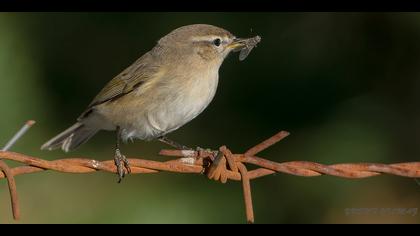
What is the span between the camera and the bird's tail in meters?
4.49

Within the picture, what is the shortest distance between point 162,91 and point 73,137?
2.89ft

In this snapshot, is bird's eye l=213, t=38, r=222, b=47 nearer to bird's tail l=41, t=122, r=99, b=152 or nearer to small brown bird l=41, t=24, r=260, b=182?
small brown bird l=41, t=24, r=260, b=182

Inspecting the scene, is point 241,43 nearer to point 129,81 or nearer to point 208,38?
point 208,38

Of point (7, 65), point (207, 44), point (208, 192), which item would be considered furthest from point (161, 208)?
point (7, 65)

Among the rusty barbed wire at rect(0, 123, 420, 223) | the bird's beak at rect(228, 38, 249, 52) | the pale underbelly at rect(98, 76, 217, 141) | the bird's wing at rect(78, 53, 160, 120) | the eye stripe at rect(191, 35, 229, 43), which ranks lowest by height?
the rusty barbed wire at rect(0, 123, 420, 223)

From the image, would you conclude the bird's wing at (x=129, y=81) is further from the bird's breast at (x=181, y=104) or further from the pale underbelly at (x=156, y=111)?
the bird's breast at (x=181, y=104)

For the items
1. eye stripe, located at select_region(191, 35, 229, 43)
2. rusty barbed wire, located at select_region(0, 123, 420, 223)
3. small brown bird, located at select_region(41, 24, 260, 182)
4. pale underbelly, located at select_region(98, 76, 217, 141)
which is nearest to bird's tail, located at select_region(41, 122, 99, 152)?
small brown bird, located at select_region(41, 24, 260, 182)

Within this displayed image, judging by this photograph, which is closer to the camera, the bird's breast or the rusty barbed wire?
the rusty barbed wire

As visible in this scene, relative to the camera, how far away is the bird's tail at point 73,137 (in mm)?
4492

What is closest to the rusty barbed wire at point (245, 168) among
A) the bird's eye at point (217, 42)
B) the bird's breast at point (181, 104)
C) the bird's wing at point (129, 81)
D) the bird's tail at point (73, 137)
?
the bird's breast at point (181, 104)

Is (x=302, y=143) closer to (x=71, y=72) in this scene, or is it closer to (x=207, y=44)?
(x=207, y=44)

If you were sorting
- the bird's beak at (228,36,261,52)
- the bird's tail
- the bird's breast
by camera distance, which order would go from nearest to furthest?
the bird's breast < the bird's beak at (228,36,261,52) < the bird's tail

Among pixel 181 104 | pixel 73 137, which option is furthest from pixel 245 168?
pixel 73 137

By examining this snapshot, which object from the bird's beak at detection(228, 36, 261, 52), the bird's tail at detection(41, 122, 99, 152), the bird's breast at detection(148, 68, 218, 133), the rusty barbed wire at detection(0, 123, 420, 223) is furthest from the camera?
the bird's tail at detection(41, 122, 99, 152)
